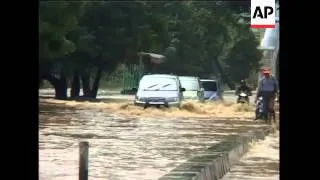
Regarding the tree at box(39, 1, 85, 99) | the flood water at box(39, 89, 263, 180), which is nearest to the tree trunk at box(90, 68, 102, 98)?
the tree at box(39, 1, 85, 99)

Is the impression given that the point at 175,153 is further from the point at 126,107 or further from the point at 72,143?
the point at 126,107

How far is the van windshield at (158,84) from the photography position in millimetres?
20125

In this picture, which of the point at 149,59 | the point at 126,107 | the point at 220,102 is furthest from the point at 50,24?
the point at 149,59

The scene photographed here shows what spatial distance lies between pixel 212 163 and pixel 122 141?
16.1ft

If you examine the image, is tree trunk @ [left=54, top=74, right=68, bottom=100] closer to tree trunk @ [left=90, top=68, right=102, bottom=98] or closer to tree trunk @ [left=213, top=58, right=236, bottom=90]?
tree trunk @ [left=90, top=68, right=102, bottom=98]

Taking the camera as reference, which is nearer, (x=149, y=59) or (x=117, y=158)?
(x=117, y=158)

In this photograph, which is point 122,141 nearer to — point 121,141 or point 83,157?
point 121,141

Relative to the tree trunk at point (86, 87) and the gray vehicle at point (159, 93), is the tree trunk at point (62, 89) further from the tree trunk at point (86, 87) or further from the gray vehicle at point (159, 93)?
the gray vehicle at point (159, 93)

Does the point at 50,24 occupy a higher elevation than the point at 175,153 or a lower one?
higher

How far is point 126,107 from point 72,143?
34.0 feet

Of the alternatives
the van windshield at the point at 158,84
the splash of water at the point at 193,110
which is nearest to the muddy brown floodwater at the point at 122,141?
the splash of water at the point at 193,110

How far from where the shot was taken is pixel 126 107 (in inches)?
849
